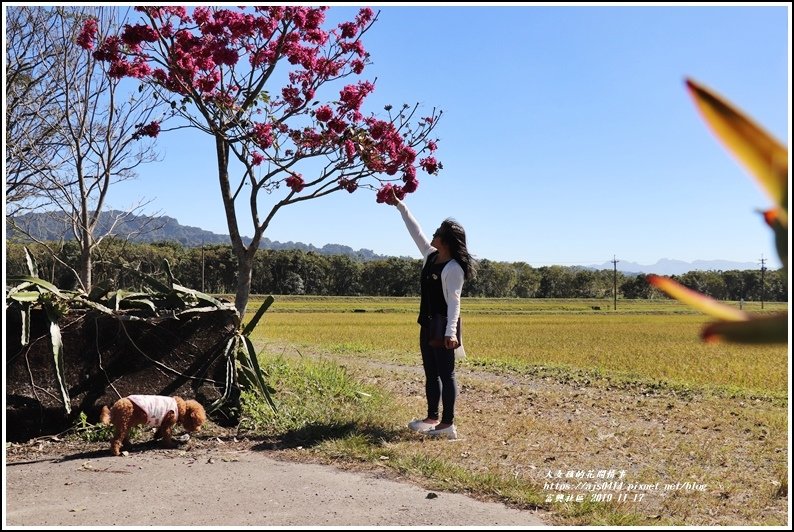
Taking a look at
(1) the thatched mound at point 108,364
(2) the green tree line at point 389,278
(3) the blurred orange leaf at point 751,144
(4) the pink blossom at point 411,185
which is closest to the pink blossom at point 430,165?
(4) the pink blossom at point 411,185

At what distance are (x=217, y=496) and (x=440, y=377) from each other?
2392 mm

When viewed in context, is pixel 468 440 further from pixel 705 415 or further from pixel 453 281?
pixel 705 415

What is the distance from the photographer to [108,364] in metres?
6.00

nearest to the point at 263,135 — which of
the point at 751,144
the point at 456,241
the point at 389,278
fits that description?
the point at 456,241

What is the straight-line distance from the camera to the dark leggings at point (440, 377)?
591cm

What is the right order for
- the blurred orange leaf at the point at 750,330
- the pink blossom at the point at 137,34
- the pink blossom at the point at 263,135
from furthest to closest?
the pink blossom at the point at 263,135, the pink blossom at the point at 137,34, the blurred orange leaf at the point at 750,330

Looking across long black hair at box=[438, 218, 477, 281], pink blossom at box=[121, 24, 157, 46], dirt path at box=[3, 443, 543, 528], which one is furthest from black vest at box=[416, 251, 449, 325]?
pink blossom at box=[121, 24, 157, 46]

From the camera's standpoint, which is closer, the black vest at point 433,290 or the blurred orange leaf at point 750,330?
the blurred orange leaf at point 750,330

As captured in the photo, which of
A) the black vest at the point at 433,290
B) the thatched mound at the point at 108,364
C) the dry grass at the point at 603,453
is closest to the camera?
the dry grass at the point at 603,453

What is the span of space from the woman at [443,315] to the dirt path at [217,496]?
138cm

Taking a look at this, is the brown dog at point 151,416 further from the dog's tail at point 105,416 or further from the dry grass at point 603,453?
the dry grass at point 603,453

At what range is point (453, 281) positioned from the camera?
5.84 m

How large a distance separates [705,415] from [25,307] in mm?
6754

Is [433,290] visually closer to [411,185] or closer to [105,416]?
[411,185]
